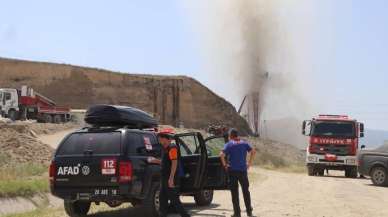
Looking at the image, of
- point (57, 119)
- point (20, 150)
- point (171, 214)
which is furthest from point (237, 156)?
point (57, 119)

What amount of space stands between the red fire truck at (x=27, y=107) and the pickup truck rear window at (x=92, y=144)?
39.3m

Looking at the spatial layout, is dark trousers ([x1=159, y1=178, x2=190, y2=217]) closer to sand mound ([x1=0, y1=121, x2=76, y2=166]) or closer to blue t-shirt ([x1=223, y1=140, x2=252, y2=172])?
blue t-shirt ([x1=223, y1=140, x2=252, y2=172])

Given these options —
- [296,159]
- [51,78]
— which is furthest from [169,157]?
[51,78]

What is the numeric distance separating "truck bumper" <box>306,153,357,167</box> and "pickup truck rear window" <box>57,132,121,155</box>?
18.3m

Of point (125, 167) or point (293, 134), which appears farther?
point (293, 134)

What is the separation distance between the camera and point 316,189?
19.5 m

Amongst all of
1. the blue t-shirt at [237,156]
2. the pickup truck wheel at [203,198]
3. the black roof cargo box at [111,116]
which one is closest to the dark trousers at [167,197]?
the blue t-shirt at [237,156]

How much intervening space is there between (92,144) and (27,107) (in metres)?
41.7

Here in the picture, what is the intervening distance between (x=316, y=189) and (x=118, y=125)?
8.99 meters

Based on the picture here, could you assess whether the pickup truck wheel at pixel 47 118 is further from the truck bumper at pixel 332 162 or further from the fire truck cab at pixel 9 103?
the truck bumper at pixel 332 162

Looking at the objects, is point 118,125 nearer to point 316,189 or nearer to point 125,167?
point 125,167

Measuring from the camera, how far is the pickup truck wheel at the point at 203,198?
14244 millimetres

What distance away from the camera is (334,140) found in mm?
28047

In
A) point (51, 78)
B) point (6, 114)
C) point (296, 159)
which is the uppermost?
point (51, 78)
